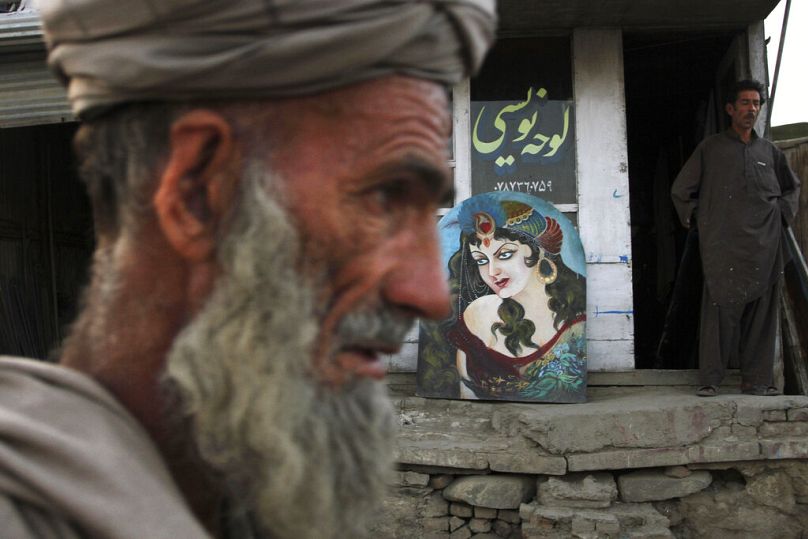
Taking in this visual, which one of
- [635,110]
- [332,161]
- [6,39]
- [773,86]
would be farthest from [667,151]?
[332,161]

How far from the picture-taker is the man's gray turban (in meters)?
0.94

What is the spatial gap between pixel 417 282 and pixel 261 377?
0.24m

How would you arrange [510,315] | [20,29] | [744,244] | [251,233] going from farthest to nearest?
[510,315] < [744,244] < [20,29] < [251,233]

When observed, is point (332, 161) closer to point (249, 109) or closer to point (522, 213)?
point (249, 109)

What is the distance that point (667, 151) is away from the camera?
8758 mm

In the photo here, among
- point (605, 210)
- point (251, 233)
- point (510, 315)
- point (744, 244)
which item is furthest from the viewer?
point (605, 210)

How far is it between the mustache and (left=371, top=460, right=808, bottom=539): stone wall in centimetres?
393

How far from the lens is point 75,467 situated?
2.76ft

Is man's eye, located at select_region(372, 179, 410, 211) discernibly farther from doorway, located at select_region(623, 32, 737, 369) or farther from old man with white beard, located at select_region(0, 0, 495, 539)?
doorway, located at select_region(623, 32, 737, 369)

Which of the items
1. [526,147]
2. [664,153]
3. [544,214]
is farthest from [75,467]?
[664,153]

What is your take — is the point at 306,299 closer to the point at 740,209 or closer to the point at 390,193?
the point at 390,193

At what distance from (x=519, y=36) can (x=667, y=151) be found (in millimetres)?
3723

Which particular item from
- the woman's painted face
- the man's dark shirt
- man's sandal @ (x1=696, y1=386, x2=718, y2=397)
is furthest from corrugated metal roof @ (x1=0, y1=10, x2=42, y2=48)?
man's sandal @ (x1=696, y1=386, x2=718, y2=397)

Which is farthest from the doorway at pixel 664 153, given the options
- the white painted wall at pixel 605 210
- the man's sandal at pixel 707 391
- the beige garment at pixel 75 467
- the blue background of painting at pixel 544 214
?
the beige garment at pixel 75 467
